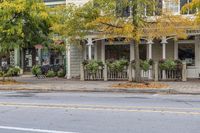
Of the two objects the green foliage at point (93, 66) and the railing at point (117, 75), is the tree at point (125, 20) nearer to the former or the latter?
the green foliage at point (93, 66)

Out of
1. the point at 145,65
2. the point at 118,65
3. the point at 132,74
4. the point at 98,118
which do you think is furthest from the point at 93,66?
the point at 98,118

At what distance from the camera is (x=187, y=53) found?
2689 centimetres

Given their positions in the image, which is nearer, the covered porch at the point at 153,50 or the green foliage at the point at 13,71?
the covered porch at the point at 153,50

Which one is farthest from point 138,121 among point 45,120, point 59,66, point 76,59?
point 59,66

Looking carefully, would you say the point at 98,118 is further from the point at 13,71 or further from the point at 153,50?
the point at 13,71

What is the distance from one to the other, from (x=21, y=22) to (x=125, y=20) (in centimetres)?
664

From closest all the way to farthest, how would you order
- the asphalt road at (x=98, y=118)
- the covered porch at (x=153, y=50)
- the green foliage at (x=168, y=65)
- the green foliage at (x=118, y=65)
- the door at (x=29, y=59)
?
the asphalt road at (x=98, y=118), the green foliage at (x=168, y=65), the green foliage at (x=118, y=65), the covered porch at (x=153, y=50), the door at (x=29, y=59)

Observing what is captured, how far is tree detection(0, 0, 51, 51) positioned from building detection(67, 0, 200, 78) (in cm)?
366

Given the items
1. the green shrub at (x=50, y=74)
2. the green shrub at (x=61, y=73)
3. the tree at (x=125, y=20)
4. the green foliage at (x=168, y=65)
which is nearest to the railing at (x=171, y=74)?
the green foliage at (x=168, y=65)

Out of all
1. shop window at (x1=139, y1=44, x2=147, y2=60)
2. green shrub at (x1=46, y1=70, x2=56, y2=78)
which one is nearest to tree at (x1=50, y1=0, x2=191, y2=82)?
shop window at (x1=139, y1=44, x2=147, y2=60)

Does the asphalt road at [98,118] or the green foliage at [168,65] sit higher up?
the green foliage at [168,65]

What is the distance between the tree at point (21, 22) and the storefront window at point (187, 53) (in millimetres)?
8792

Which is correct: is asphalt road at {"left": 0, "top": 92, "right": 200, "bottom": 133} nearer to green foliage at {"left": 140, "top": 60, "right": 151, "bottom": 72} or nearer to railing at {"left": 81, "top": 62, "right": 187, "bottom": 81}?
green foliage at {"left": 140, "top": 60, "right": 151, "bottom": 72}

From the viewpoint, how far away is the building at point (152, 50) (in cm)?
2624
